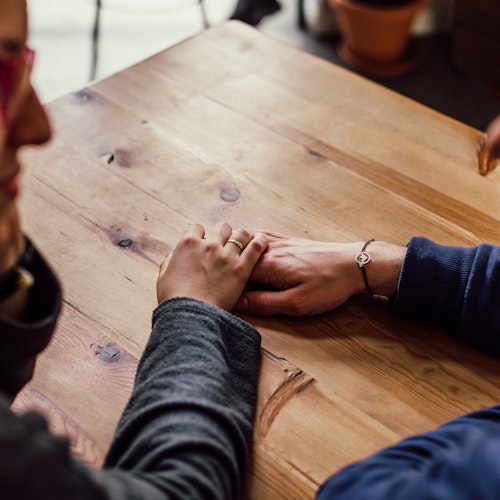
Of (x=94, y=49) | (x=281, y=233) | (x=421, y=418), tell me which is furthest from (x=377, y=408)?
(x=94, y=49)

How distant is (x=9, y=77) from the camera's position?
0.56 metres

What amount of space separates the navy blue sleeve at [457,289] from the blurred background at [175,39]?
1.51m

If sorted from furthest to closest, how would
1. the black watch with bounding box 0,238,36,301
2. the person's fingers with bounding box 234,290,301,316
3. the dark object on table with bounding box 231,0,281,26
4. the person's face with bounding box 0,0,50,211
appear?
the dark object on table with bounding box 231,0,281,26, the person's fingers with bounding box 234,290,301,316, the black watch with bounding box 0,238,36,301, the person's face with bounding box 0,0,50,211

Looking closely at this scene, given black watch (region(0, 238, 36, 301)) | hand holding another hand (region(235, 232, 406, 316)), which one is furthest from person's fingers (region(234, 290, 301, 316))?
black watch (region(0, 238, 36, 301))

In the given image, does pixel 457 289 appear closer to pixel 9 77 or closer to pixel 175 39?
pixel 9 77

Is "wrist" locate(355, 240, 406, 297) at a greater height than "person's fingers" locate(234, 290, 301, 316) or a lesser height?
greater

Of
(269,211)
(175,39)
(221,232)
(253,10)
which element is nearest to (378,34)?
(253,10)

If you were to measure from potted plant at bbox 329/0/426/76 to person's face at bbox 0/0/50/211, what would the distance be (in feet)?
6.76

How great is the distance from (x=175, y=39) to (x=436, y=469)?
242cm

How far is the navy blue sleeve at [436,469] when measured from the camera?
590mm

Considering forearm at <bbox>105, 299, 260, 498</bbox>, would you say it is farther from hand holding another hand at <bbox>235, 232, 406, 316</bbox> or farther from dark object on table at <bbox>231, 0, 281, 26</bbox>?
dark object on table at <bbox>231, 0, 281, 26</bbox>

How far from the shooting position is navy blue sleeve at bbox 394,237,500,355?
0.96 m

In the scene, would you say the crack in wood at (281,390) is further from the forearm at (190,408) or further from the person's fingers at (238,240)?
the person's fingers at (238,240)

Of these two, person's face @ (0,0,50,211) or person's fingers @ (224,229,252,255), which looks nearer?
person's face @ (0,0,50,211)
